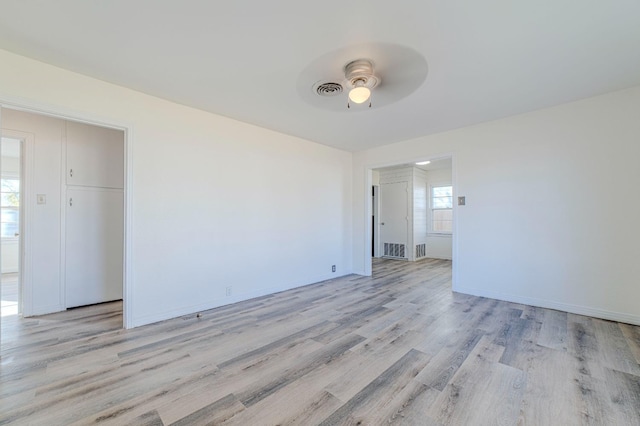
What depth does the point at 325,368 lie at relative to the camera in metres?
2.00

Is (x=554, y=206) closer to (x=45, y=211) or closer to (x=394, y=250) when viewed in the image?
(x=394, y=250)

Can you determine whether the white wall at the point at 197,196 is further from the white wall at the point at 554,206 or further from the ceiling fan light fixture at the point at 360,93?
the white wall at the point at 554,206

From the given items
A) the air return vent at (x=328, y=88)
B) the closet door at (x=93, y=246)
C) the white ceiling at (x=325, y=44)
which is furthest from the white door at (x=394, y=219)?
the closet door at (x=93, y=246)

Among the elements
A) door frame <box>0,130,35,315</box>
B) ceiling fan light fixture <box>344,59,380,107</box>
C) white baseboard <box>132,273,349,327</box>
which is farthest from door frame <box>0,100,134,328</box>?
ceiling fan light fixture <box>344,59,380,107</box>

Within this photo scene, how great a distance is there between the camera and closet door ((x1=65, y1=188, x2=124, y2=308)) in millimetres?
3333

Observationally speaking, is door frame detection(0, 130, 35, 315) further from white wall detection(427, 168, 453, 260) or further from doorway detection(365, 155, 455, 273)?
white wall detection(427, 168, 453, 260)

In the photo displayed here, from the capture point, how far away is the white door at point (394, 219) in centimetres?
702

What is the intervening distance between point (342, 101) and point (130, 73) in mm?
2102

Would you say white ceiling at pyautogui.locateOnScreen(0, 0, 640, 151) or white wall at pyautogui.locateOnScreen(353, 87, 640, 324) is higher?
white ceiling at pyautogui.locateOnScreen(0, 0, 640, 151)

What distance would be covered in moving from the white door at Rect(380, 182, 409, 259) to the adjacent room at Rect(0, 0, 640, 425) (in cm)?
235

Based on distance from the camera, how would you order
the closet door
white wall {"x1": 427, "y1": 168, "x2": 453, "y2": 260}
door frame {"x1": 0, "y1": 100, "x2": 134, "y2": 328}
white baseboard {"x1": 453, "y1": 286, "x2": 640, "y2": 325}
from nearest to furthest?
door frame {"x1": 0, "y1": 100, "x2": 134, "y2": 328}
white baseboard {"x1": 453, "y1": 286, "x2": 640, "y2": 325}
the closet door
white wall {"x1": 427, "y1": 168, "x2": 453, "y2": 260}

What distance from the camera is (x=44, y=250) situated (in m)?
3.13

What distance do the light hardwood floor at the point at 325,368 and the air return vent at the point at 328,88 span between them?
8.12 ft

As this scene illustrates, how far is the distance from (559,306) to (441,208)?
431 cm
